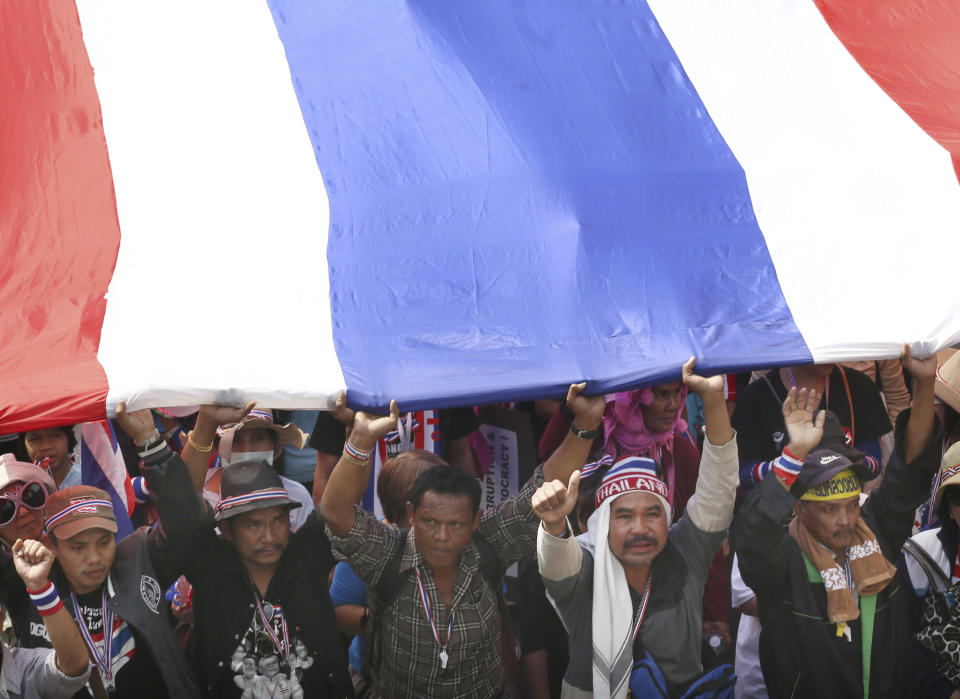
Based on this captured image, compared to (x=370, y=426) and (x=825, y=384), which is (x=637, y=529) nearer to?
(x=370, y=426)

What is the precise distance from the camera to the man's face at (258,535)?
366 centimetres

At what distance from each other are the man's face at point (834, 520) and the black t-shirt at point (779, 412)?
591mm

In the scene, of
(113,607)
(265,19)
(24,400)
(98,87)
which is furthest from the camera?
(265,19)

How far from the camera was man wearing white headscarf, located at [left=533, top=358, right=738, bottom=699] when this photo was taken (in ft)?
11.7

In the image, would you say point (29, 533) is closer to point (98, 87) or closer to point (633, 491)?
point (98, 87)

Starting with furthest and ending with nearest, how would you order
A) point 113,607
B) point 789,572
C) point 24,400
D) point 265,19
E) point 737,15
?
point 737,15
point 265,19
point 789,572
point 113,607
point 24,400

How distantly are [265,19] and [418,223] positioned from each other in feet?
3.63

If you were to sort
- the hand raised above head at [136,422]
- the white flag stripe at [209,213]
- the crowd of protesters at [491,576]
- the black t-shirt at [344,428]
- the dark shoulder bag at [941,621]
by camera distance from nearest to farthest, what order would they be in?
the hand raised above head at [136,422]
the white flag stripe at [209,213]
the crowd of protesters at [491,576]
the dark shoulder bag at [941,621]
the black t-shirt at [344,428]

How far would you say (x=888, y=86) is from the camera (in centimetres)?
458

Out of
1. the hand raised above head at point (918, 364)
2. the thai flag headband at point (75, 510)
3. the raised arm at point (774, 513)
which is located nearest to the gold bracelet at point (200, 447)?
the thai flag headband at point (75, 510)

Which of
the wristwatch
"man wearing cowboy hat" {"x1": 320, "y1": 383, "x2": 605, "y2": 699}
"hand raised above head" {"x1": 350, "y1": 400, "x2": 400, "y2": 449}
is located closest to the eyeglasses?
"man wearing cowboy hat" {"x1": 320, "y1": 383, "x2": 605, "y2": 699}

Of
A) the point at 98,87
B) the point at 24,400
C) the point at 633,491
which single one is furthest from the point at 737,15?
the point at 24,400

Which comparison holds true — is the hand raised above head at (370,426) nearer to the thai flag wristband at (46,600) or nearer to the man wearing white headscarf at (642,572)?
the man wearing white headscarf at (642,572)

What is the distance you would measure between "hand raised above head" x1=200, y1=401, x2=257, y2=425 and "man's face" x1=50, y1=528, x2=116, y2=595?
513mm
